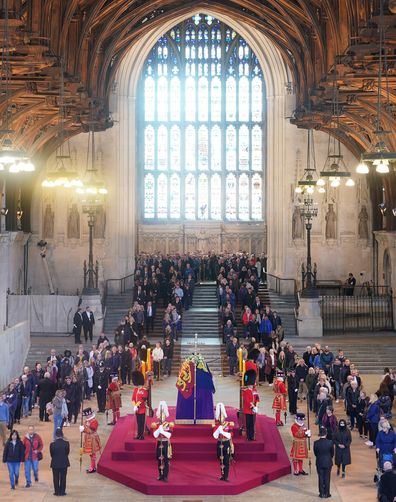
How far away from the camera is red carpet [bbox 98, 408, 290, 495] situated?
19.5 meters

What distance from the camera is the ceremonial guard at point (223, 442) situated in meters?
19.4

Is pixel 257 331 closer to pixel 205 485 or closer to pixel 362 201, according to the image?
pixel 362 201

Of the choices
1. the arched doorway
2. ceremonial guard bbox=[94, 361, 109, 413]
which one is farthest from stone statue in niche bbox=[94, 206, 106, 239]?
ceremonial guard bbox=[94, 361, 109, 413]

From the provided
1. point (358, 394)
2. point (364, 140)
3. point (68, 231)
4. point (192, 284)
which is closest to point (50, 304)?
point (192, 284)

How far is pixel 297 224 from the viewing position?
47844 millimetres

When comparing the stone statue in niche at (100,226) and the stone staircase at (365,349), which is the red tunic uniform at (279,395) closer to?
the stone staircase at (365,349)

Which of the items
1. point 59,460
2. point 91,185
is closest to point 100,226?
point 91,185

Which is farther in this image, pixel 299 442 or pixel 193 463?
pixel 193 463

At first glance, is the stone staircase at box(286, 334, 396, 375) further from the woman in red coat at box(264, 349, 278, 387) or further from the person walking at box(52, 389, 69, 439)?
the person walking at box(52, 389, 69, 439)

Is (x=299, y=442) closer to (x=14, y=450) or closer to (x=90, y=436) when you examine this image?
(x=90, y=436)

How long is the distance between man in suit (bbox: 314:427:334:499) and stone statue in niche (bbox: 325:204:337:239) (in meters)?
29.3

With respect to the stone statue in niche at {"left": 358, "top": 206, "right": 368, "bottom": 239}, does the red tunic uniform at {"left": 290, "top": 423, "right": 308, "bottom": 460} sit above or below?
below

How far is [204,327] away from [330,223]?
36.2 feet

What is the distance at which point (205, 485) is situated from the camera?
63.6 feet
